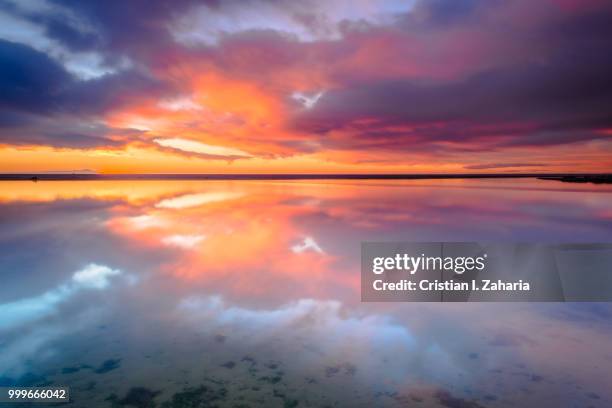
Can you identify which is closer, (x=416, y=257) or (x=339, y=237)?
(x=416, y=257)

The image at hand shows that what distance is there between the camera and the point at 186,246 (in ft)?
48.3

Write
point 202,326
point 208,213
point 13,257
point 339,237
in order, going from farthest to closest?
point 208,213 → point 339,237 → point 13,257 → point 202,326

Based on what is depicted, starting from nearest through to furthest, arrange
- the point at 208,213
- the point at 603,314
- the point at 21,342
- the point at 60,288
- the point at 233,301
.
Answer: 1. the point at 21,342
2. the point at 603,314
3. the point at 233,301
4. the point at 60,288
5. the point at 208,213

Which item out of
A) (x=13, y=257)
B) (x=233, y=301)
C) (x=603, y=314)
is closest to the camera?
(x=603, y=314)

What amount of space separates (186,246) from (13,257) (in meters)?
5.98

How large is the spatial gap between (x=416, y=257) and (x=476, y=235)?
23.8 feet

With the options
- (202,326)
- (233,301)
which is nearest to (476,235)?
(233,301)

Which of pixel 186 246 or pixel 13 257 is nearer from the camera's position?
pixel 13 257

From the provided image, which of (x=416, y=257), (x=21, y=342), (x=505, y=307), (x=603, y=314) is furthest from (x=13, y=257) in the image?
(x=603, y=314)

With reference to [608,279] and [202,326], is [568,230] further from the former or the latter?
[202,326]

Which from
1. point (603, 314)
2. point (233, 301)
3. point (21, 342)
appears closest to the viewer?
point (21, 342)

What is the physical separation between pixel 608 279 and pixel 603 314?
2526 mm

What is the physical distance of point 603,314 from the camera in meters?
8.16

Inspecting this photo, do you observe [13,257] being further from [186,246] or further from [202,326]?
[202,326]
